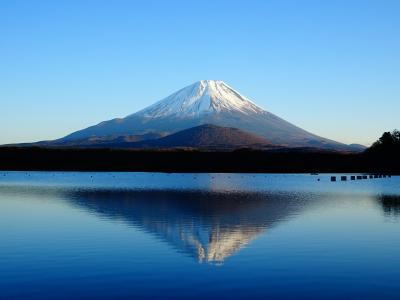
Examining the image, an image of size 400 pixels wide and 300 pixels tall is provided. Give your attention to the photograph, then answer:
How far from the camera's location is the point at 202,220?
1554 inches

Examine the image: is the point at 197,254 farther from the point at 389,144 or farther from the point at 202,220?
the point at 389,144

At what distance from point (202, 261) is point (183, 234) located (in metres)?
8.38

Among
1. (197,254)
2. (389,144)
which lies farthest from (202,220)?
(389,144)

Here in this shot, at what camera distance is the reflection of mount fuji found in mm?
27703

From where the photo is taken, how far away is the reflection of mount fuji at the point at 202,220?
2770 cm

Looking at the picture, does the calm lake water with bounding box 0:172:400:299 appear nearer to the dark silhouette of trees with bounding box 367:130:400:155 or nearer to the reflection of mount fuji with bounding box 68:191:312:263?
the reflection of mount fuji with bounding box 68:191:312:263

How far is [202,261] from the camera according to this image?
76.8 feet

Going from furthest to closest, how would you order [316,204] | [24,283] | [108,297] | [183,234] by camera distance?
[316,204] < [183,234] < [24,283] < [108,297]

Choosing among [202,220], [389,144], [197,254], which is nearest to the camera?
[197,254]

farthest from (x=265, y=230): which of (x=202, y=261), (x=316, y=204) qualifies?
(x=316, y=204)

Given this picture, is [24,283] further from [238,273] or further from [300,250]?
[300,250]

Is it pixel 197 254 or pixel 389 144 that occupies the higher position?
pixel 389 144

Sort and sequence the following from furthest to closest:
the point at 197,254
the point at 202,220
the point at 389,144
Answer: the point at 389,144 < the point at 202,220 < the point at 197,254

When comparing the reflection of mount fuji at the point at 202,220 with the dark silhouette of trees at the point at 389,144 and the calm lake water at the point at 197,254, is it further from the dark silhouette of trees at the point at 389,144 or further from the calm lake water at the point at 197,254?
the dark silhouette of trees at the point at 389,144
